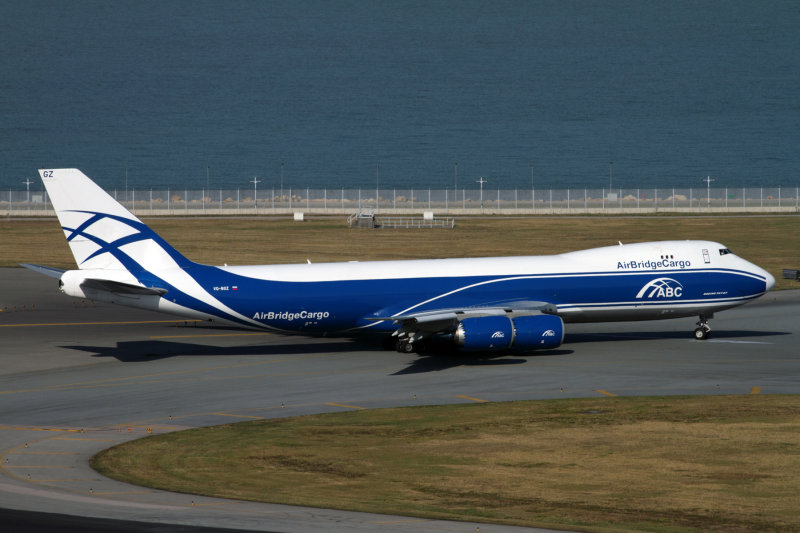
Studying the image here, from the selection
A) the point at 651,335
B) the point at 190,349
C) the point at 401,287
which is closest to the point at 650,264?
the point at 651,335

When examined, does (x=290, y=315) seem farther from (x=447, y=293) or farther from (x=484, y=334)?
(x=484, y=334)

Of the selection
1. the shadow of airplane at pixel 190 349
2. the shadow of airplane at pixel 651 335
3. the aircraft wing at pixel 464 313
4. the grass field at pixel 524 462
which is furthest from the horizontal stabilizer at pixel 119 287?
the shadow of airplane at pixel 651 335

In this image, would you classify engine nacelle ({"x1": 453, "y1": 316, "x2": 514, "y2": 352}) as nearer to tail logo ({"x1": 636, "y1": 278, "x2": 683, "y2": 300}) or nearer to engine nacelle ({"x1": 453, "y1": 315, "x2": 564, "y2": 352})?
engine nacelle ({"x1": 453, "y1": 315, "x2": 564, "y2": 352})

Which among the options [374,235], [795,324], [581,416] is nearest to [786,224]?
[374,235]

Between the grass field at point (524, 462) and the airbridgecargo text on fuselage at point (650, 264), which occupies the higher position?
the airbridgecargo text on fuselage at point (650, 264)

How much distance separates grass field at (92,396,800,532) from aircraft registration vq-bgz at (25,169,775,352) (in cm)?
1150

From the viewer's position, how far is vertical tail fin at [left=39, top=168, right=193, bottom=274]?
47.8m

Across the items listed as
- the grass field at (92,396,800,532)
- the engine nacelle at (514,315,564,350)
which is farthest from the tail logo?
the grass field at (92,396,800,532)

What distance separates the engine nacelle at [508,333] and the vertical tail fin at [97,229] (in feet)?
46.6

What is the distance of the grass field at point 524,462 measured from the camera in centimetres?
2447

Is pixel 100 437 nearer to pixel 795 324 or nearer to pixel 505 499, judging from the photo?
pixel 505 499

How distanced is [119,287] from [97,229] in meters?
3.52

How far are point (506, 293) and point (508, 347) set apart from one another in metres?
4.68

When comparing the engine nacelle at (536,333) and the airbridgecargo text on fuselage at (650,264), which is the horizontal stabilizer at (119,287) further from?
the airbridgecargo text on fuselage at (650,264)
